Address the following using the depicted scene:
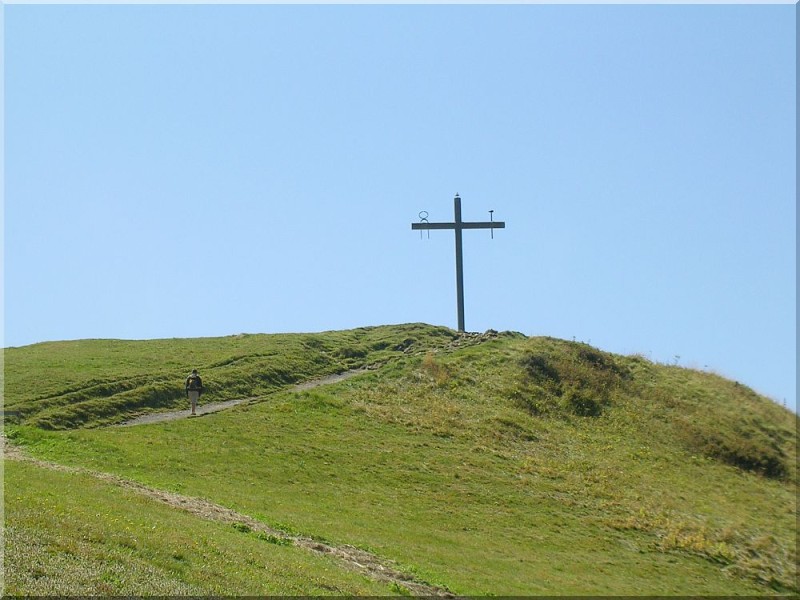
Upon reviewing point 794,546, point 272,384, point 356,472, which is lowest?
point 794,546

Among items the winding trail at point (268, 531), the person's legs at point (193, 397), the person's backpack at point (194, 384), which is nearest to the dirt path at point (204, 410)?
the person's legs at point (193, 397)

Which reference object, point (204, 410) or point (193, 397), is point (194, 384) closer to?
point (193, 397)

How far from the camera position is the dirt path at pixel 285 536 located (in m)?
20.0

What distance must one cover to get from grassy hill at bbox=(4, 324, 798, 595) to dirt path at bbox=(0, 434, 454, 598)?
0.34 m

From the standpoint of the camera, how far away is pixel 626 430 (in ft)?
135

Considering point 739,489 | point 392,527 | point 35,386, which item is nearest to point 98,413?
point 35,386

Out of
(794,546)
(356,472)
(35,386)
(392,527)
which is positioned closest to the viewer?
(392,527)

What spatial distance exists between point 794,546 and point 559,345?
22.7 meters

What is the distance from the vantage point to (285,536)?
22.4 m

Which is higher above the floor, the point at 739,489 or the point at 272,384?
the point at 272,384

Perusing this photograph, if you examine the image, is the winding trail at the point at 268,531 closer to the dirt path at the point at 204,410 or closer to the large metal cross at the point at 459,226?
the dirt path at the point at 204,410

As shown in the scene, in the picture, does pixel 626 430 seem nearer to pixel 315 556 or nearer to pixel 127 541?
pixel 315 556

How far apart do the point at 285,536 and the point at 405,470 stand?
33.4 feet

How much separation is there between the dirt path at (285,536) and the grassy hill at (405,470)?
0.34m
